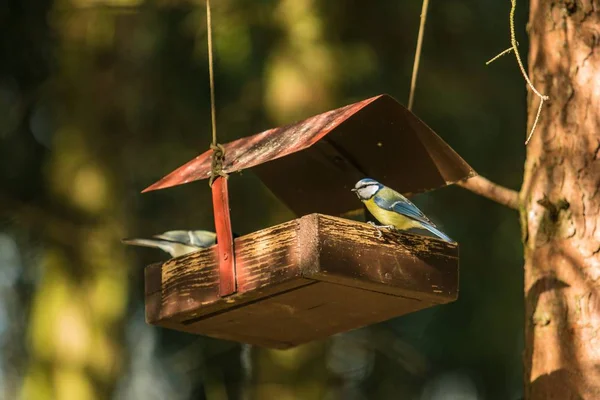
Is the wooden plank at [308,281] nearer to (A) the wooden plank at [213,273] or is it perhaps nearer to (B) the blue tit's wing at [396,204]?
(A) the wooden plank at [213,273]

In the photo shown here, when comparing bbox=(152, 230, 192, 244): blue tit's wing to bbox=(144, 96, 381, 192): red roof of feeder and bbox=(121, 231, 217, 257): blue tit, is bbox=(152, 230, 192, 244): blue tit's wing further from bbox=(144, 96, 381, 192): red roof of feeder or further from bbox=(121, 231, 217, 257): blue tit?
bbox=(144, 96, 381, 192): red roof of feeder

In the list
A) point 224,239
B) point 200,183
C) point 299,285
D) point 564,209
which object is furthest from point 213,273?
point 200,183

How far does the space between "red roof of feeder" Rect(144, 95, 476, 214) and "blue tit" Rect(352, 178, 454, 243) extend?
177mm

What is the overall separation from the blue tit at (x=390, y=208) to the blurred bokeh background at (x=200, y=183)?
1.89m

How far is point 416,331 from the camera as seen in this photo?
276 inches

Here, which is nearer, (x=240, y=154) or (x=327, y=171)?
(x=240, y=154)

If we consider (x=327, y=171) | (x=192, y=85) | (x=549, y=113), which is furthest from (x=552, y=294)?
(x=192, y=85)

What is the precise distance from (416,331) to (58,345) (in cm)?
246

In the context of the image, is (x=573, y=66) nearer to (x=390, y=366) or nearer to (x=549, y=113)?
(x=549, y=113)

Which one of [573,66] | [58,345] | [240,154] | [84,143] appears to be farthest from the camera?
[84,143]

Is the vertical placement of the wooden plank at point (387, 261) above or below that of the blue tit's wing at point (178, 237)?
below

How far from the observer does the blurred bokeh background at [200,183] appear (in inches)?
225

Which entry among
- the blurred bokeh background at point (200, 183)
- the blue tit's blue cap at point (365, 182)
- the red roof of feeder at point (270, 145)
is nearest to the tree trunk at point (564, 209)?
the blue tit's blue cap at point (365, 182)

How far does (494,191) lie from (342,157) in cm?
62
